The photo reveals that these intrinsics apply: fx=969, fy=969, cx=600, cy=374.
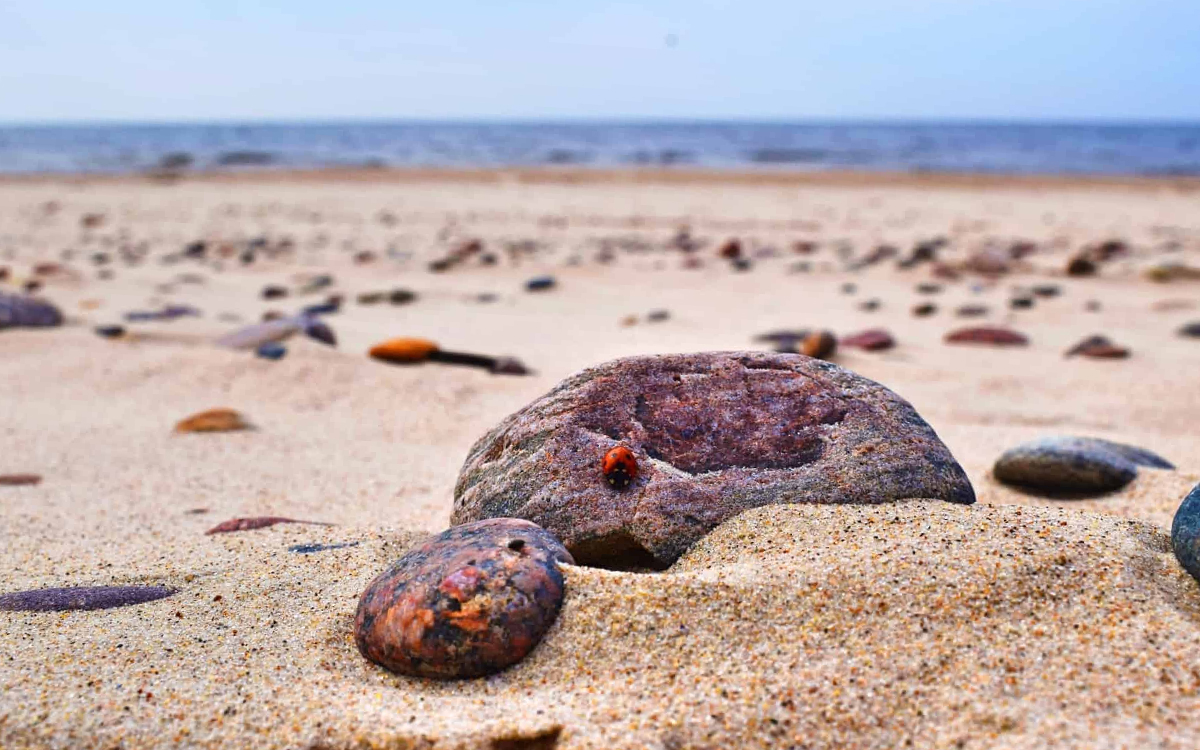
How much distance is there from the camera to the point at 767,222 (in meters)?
11.5

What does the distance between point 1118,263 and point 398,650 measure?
8.02 meters

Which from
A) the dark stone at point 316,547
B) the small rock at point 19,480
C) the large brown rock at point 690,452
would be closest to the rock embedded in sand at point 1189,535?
the large brown rock at point 690,452

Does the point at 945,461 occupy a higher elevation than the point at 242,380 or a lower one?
higher

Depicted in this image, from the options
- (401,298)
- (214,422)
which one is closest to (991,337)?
(401,298)

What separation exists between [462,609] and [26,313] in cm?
486

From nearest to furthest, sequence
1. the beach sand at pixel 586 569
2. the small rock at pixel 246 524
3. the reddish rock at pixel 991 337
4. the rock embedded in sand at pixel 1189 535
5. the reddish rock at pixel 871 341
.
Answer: the beach sand at pixel 586 569 → the rock embedded in sand at pixel 1189 535 → the small rock at pixel 246 524 → the reddish rock at pixel 871 341 → the reddish rock at pixel 991 337

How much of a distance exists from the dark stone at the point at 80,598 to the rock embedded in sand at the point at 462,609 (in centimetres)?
53

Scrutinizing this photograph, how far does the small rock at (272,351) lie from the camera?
185 inches

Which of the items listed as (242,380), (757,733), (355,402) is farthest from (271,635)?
(242,380)

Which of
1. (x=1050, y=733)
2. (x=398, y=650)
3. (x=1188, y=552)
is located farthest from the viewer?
(x=1188, y=552)

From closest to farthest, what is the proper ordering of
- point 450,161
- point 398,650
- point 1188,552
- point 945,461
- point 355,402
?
point 398,650
point 1188,552
point 945,461
point 355,402
point 450,161

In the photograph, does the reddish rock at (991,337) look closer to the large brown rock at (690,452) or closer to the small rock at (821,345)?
the small rock at (821,345)

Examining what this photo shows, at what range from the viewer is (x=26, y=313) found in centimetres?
541

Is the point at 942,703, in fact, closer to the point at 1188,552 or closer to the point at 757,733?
the point at 757,733
